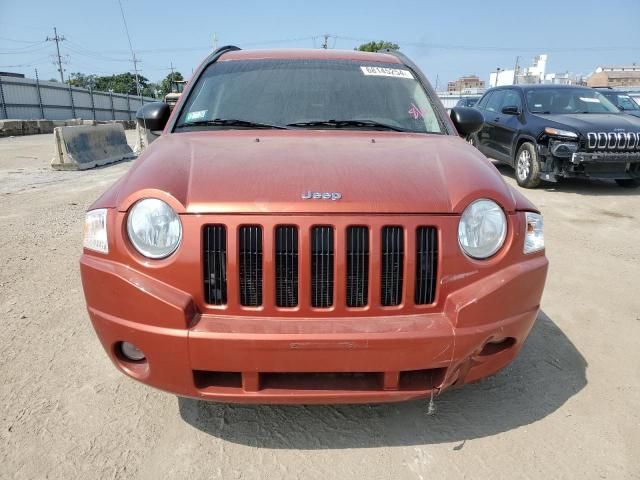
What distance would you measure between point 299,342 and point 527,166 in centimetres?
739

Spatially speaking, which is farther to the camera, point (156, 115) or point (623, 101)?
point (623, 101)

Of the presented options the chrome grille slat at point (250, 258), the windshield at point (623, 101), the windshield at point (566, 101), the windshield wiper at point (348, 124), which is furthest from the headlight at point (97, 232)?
the windshield at point (623, 101)

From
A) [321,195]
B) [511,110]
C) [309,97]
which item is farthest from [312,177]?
[511,110]

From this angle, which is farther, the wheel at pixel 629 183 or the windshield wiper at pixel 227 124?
the wheel at pixel 629 183

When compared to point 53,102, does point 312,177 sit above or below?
above

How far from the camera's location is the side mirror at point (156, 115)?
10.4ft

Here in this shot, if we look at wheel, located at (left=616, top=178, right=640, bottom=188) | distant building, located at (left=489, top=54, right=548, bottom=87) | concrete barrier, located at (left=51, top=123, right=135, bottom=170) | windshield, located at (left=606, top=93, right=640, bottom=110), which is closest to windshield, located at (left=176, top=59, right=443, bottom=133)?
wheel, located at (left=616, top=178, right=640, bottom=188)

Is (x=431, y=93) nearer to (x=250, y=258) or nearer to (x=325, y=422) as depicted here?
(x=250, y=258)

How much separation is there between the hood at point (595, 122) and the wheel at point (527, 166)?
53 centimetres

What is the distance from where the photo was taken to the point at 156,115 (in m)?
3.16

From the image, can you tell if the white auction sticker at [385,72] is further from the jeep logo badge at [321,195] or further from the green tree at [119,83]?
the green tree at [119,83]

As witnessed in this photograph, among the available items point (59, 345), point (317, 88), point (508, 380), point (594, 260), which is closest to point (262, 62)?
point (317, 88)

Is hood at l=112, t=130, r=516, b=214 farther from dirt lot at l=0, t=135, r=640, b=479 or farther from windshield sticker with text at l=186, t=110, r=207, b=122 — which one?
dirt lot at l=0, t=135, r=640, b=479

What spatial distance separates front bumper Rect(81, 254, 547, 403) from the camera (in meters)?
1.70
